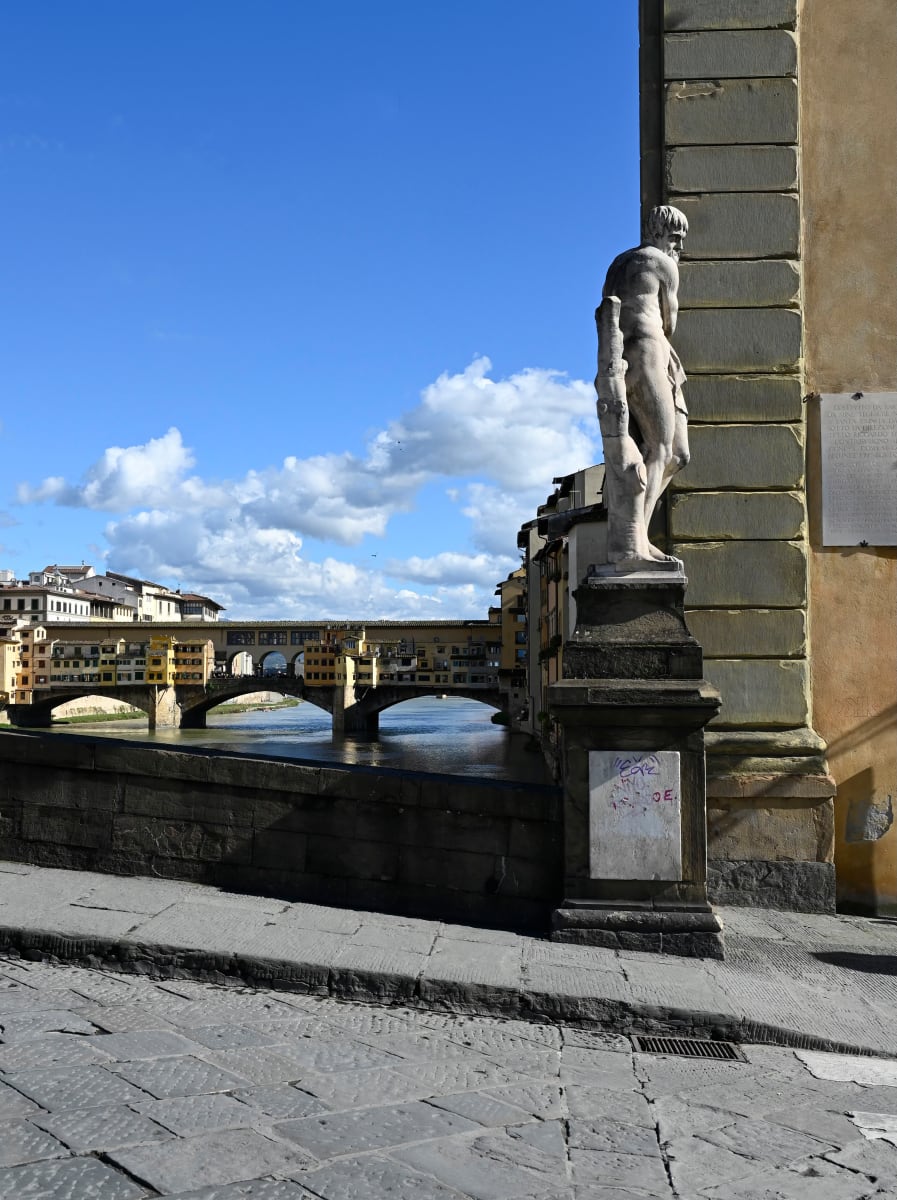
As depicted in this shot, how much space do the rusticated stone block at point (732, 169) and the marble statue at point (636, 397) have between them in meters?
1.52

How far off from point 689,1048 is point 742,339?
15.7 ft

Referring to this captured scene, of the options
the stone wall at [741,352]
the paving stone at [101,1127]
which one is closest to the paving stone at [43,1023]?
the paving stone at [101,1127]

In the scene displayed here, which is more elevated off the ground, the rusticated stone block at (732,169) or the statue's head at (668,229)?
the rusticated stone block at (732,169)

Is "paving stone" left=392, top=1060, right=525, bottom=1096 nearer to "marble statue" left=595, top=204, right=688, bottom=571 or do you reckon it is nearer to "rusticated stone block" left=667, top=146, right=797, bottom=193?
"marble statue" left=595, top=204, right=688, bottom=571

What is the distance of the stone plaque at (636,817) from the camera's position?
18.4 ft

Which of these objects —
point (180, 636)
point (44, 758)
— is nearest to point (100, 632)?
point (180, 636)

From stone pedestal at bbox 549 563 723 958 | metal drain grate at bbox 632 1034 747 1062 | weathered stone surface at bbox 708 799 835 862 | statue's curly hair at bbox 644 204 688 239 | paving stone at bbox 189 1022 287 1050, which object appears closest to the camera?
paving stone at bbox 189 1022 287 1050

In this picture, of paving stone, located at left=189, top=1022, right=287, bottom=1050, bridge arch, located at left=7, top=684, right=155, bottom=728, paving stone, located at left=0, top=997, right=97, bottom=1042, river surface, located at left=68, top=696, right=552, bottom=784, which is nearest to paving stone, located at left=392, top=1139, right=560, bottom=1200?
paving stone, located at left=189, top=1022, right=287, bottom=1050

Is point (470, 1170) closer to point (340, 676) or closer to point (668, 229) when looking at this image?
point (668, 229)

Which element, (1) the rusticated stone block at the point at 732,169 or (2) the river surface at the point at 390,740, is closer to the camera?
(1) the rusticated stone block at the point at 732,169

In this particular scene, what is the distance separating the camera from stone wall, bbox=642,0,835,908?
7207mm

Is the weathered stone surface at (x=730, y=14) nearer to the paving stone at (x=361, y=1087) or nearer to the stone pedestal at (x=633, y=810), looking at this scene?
the stone pedestal at (x=633, y=810)

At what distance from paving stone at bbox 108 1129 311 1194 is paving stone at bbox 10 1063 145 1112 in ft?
1.32

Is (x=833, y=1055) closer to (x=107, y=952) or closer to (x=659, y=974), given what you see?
(x=659, y=974)
